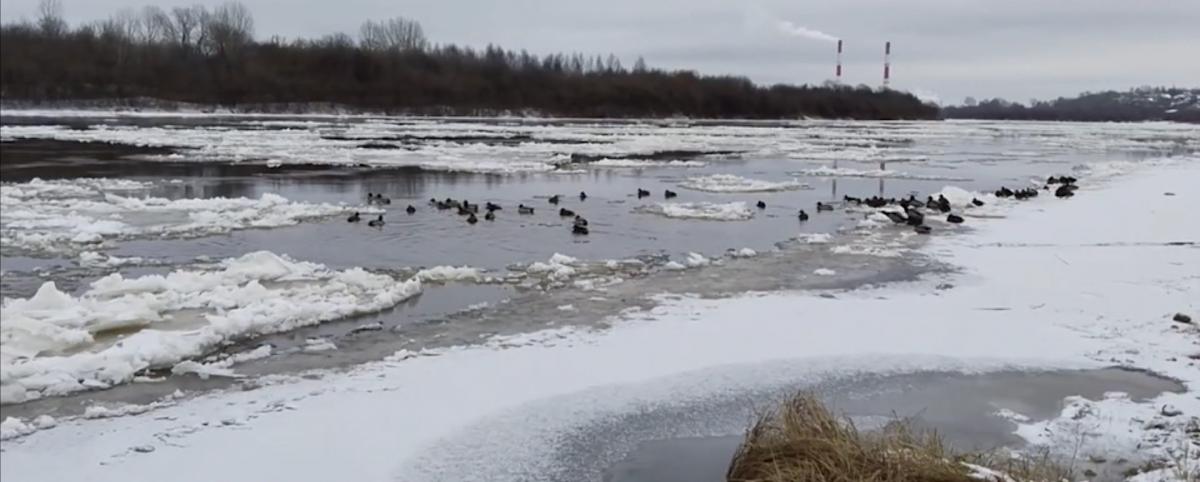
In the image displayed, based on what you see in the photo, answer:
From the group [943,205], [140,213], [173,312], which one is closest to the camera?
[173,312]

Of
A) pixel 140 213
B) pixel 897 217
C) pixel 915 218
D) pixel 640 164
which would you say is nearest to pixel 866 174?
pixel 640 164

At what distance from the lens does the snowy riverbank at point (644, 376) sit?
4.97 meters

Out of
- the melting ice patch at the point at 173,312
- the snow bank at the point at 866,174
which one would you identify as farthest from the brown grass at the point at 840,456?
the snow bank at the point at 866,174

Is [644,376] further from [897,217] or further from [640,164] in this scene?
[640,164]

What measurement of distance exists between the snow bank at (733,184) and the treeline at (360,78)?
955cm

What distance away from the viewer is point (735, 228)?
50.8 feet

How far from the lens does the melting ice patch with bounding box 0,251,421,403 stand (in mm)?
5902

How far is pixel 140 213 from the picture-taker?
43.4 ft

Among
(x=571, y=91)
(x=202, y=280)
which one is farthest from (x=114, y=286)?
(x=571, y=91)

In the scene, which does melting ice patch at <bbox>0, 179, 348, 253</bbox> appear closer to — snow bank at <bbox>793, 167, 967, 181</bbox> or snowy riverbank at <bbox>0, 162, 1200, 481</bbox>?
snowy riverbank at <bbox>0, 162, 1200, 481</bbox>

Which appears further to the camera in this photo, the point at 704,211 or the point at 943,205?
the point at 943,205

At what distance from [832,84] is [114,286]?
12553cm

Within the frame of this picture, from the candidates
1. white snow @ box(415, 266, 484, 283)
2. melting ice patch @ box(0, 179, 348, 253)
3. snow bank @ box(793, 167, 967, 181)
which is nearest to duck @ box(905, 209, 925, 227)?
white snow @ box(415, 266, 484, 283)

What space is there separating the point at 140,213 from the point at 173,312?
6.17 meters
